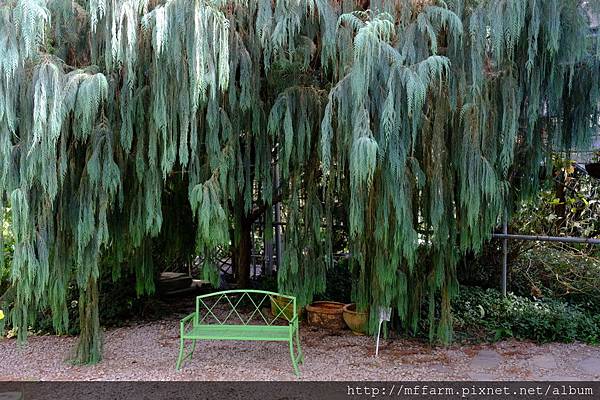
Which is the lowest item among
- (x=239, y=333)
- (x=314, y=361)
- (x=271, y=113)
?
(x=314, y=361)

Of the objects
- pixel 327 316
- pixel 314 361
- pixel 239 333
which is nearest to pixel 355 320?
pixel 327 316

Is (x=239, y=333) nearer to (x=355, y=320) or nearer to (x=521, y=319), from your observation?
(x=355, y=320)

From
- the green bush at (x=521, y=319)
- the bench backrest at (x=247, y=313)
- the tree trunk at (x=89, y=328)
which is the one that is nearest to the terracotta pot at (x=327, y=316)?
the bench backrest at (x=247, y=313)

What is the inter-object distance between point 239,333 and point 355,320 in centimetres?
145

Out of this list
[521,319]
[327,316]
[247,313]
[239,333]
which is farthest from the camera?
[247,313]

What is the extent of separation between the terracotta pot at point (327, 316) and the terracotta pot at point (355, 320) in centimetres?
8

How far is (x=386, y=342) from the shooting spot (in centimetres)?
470

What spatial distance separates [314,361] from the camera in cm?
425

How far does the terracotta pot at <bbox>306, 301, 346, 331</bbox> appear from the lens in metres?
5.19

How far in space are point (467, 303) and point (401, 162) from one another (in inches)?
105

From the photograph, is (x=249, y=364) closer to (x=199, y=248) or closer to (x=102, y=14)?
(x=199, y=248)

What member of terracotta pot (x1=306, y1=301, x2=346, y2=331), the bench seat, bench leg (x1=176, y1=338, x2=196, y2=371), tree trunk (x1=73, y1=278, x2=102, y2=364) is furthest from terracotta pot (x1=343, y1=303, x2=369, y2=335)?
tree trunk (x1=73, y1=278, x2=102, y2=364)

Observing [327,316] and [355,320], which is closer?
[355,320]

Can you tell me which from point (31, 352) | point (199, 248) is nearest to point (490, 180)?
point (199, 248)
